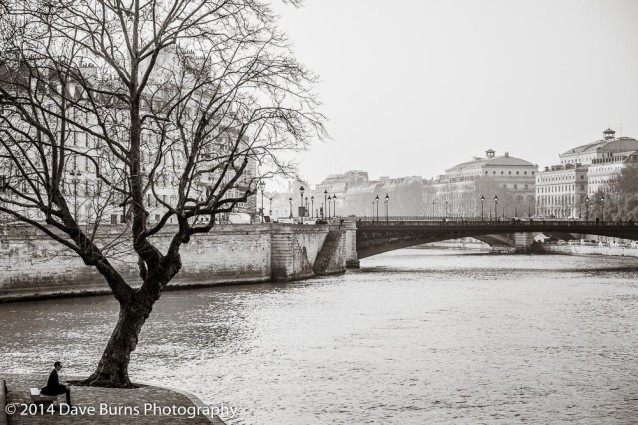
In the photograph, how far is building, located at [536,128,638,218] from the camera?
15575cm

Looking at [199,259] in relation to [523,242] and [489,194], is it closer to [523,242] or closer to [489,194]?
[523,242]

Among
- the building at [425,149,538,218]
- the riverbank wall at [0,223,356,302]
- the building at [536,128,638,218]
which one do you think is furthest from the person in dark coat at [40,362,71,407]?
the building at [425,149,538,218]

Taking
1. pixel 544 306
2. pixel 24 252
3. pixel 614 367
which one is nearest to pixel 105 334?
pixel 24 252

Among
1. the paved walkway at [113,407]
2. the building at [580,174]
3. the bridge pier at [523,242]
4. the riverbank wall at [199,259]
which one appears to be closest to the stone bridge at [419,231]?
the riverbank wall at [199,259]

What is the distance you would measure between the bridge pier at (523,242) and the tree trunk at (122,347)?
3246 inches

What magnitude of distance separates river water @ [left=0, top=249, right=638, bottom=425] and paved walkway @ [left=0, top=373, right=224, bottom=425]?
2938mm

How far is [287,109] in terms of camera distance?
17766 millimetres

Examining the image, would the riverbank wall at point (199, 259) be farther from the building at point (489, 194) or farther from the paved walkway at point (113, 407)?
the building at point (489, 194)

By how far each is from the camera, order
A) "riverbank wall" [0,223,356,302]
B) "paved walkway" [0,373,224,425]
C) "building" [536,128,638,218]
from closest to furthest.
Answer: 1. "paved walkway" [0,373,224,425]
2. "riverbank wall" [0,223,356,302]
3. "building" [536,128,638,218]

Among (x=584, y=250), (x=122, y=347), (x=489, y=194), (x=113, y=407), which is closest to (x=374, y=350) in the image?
(x=122, y=347)

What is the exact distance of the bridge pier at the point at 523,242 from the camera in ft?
321

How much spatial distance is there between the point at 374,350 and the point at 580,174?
467 feet

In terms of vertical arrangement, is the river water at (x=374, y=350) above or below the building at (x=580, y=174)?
below

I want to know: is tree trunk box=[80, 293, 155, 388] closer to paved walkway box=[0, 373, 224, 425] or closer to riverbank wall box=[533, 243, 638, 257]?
paved walkway box=[0, 373, 224, 425]
